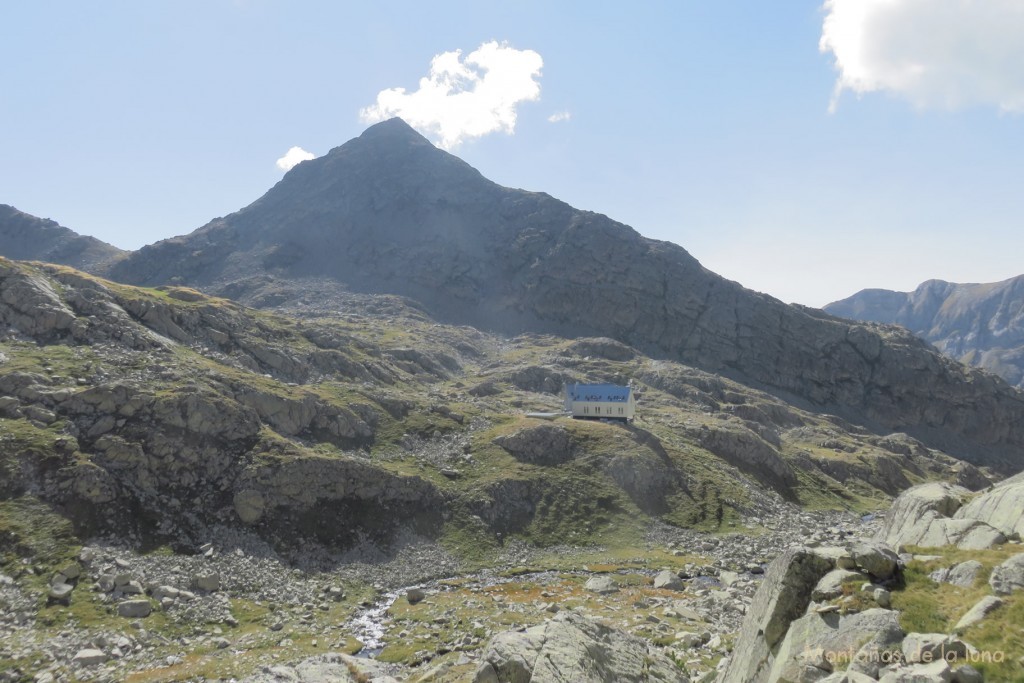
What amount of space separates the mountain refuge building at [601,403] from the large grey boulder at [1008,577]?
320 feet

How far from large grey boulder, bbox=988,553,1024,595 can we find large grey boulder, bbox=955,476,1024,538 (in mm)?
6813

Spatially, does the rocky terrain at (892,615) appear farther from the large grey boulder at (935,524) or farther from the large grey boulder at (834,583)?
the large grey boulder at (935,524)

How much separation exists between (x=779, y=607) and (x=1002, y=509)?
13.7 m

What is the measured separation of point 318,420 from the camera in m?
90.2

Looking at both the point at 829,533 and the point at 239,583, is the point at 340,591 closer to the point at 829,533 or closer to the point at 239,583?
the point at 239,583

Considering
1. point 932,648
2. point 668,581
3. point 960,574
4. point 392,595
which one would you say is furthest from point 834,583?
point 392,595

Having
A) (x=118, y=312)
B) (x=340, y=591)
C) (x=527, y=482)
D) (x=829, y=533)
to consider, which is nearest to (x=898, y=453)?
(x=829, y=533)

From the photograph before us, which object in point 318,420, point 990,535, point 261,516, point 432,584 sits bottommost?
point 432,584

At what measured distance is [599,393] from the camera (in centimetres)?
11769

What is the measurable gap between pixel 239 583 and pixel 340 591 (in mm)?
9447

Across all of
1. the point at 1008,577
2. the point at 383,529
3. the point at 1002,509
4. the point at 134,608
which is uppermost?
the point at 1002,509

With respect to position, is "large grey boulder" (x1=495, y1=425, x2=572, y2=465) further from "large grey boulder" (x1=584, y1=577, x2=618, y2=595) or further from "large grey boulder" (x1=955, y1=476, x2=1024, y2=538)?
"large grey boulder" (x1=955, y1=476, x2=1024, y2=538)

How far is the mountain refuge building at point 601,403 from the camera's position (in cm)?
11606

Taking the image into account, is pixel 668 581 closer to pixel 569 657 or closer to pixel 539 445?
pixel 539 445
